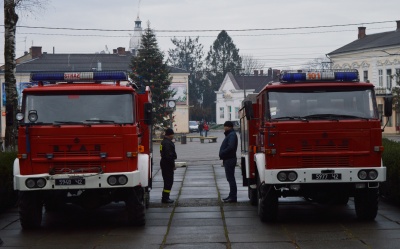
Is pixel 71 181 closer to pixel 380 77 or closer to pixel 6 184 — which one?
pixel 6 184

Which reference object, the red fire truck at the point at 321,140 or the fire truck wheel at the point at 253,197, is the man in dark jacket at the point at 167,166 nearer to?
the fire truck wheel at the point at 253,197

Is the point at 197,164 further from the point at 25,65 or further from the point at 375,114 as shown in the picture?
the point at 25,65

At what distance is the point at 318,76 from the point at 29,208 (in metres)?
5.84

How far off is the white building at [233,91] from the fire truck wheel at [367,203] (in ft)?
347

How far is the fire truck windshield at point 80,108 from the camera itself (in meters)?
13.6

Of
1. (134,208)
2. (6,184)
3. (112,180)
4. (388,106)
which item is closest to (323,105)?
(388,106)

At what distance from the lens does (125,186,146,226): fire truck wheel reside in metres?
13.7

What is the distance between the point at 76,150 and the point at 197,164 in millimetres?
21234

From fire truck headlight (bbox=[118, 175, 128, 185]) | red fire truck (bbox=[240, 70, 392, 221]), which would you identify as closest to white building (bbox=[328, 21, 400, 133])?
red fire truck (bbox=[240, 70, 392, 221])

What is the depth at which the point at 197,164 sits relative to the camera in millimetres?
34438

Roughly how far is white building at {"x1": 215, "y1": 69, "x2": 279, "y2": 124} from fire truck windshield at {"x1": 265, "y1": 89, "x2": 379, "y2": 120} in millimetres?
106156

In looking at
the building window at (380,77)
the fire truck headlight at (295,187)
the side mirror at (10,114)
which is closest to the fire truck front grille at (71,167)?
the side mirror at (10,114)

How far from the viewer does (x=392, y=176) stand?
53.6ft

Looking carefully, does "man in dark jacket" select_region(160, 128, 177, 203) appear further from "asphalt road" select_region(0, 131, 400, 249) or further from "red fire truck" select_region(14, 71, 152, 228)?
"red fire truck" select_region(14, 71, 152, 228)
